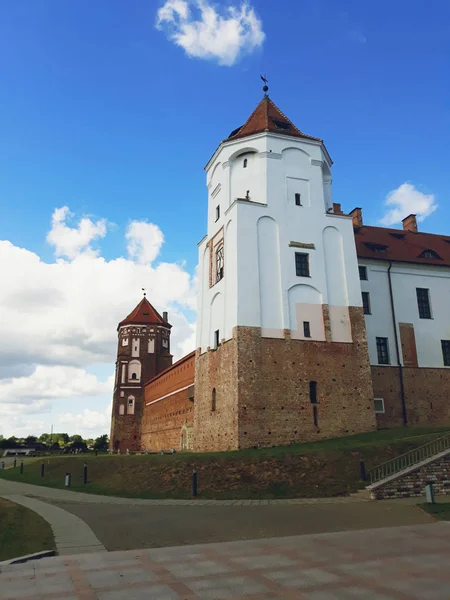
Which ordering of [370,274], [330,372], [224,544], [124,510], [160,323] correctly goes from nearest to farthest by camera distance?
[224,544], [124,510], [330,372], [370,274], [160,323]

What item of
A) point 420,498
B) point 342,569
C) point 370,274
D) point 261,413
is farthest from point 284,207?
point 342,569

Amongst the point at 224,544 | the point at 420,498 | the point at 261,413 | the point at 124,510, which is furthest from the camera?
the point at 261,413

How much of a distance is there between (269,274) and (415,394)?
11.2 metres

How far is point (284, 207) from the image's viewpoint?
25250mm

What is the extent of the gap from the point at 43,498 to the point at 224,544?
1048 cm

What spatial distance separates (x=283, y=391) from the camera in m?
21.6

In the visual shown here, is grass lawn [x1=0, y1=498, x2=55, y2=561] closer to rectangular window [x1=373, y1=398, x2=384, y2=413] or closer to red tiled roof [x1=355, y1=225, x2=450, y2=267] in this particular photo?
rectangular window [x1=373, y1=398, x2=384, y2=413]

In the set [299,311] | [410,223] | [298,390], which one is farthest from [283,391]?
[410,223]

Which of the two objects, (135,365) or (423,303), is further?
(135,365)

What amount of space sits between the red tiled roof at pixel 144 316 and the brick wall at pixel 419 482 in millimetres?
42938

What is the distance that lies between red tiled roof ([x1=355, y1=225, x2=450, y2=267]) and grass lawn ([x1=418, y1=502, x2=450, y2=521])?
754 inches

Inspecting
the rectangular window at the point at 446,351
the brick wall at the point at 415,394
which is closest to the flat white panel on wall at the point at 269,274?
the brick wall at the point at 415,394

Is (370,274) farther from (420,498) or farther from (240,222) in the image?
(420,498)

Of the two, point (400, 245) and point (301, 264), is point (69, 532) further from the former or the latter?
point (400, 245)
